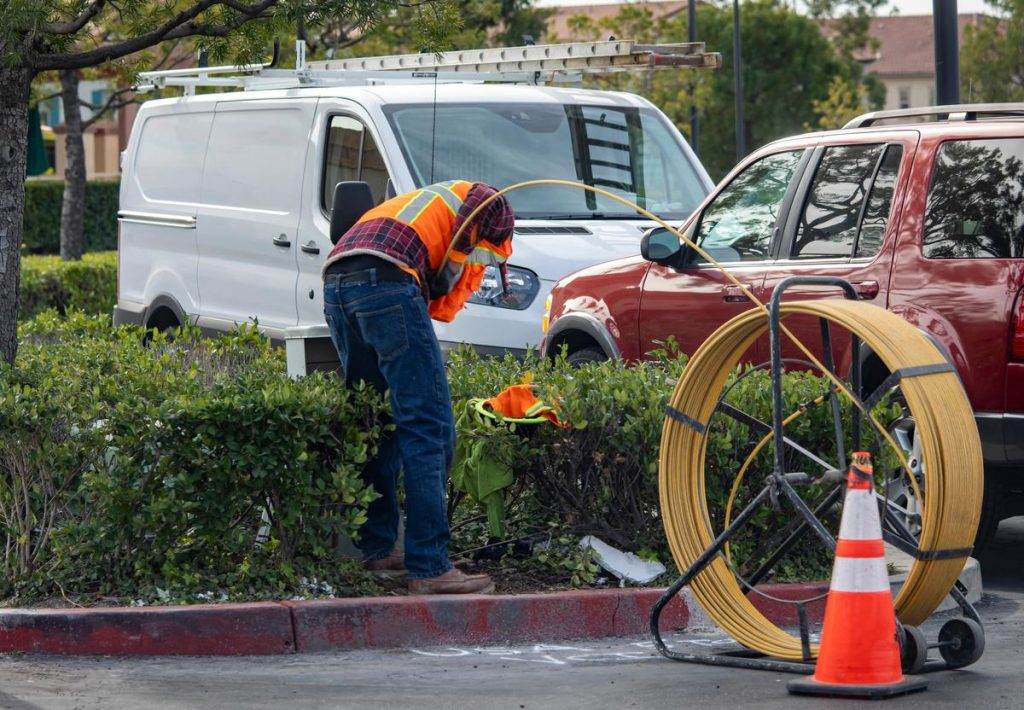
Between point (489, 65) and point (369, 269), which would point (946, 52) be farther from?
point (369, 269)

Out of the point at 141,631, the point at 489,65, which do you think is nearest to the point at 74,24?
the point at 141,631

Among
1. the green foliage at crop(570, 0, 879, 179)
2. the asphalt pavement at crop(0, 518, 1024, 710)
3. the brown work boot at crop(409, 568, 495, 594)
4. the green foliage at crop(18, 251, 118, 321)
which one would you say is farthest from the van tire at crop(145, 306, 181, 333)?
the green foliage at crop(570, 0, 879, 179)

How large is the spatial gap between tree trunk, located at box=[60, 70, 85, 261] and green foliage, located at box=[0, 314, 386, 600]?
54.5 ft

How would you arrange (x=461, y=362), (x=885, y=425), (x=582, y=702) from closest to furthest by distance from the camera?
(x=582, y=702) < (x=885, y=425) < (x=461, y=362)

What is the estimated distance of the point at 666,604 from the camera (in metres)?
6.15

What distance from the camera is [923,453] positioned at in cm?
532

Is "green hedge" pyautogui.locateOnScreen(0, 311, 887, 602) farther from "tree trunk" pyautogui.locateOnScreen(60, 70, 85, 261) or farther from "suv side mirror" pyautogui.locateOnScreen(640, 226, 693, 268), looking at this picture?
"tree trunk" pyautogui.locateOnScreen(60, 70, 85, 261)

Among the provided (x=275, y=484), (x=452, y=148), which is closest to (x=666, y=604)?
(x=275, y=484)

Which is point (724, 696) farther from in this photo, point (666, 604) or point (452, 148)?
point (452, 148)

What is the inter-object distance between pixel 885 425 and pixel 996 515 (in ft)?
3.42

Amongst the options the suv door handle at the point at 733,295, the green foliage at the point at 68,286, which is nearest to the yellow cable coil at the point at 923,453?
the suv door handle at the point at 733,295

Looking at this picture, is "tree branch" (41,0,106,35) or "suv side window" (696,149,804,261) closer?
"tree branch" (41,0,106,35)

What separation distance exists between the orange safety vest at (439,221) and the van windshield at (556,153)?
3.60m

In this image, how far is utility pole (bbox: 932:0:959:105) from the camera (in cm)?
1070
